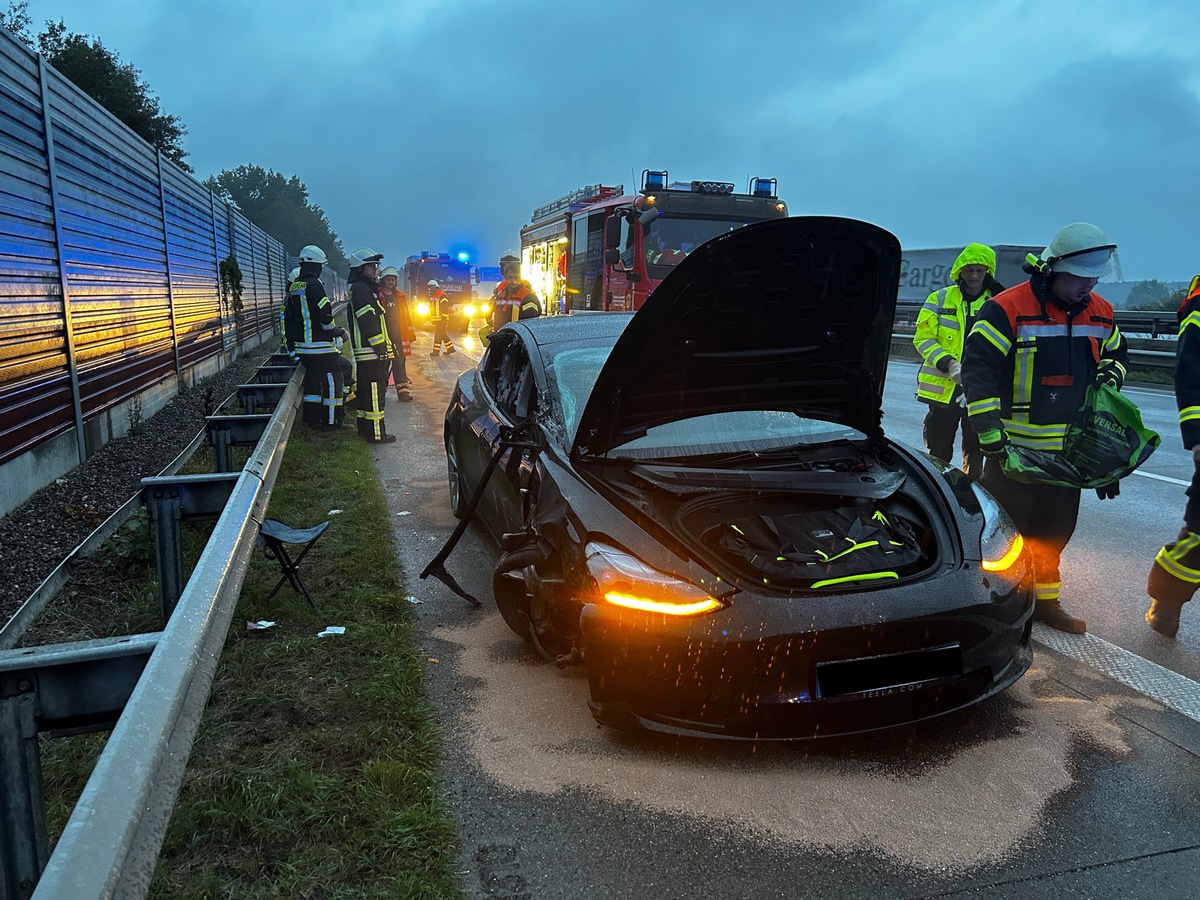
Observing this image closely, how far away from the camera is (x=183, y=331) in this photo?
37.6ft

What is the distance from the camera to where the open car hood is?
128 inches

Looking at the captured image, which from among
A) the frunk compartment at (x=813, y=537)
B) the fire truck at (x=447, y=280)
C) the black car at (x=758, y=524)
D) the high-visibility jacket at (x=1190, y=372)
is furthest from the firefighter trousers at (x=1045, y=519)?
the fire truck at (x=447, y=280)

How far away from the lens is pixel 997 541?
3338mm

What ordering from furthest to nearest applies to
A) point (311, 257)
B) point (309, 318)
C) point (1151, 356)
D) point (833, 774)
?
point (1151, 356) < point (309, 318) < point (311, 257) < point (833, 774)

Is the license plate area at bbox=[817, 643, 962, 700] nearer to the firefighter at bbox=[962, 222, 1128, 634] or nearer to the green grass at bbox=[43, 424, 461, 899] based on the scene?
the green grass at bbox=[43, 424, 461, 899]

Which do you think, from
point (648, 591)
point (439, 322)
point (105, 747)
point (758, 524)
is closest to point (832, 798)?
point (648, 591)

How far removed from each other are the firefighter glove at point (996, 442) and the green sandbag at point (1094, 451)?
1.8 inches

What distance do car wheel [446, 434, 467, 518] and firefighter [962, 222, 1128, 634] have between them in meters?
3.35

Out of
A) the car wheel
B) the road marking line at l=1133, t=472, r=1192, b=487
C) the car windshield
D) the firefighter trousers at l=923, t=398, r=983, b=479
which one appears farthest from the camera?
the road marking line at l=1133, t=472, r=1192, b=487

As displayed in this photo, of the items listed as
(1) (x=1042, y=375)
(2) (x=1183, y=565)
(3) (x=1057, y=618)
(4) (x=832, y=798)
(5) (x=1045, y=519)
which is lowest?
(4) (x=832, y=798)

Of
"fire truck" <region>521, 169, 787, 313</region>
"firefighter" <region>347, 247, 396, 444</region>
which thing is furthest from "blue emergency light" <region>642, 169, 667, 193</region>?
"firefighter" <region>347, 247, 396, 444</region>

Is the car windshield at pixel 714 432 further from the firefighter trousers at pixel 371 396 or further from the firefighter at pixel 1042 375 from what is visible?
the firefighter trousers at pixel 371 396

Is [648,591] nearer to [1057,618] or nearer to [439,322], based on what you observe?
[1057,618]

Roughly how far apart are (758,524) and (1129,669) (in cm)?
188
